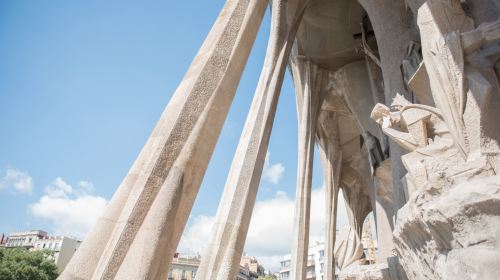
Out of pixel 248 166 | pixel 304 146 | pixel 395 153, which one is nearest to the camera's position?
pixel 395 153

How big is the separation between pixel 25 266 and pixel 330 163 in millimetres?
19764

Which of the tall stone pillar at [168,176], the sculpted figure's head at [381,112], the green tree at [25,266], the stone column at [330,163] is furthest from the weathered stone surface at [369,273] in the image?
the green tree at [25,266]

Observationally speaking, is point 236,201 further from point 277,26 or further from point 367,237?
point 367,237

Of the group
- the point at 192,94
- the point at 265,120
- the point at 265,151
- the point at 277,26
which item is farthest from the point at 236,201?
the point at 277,26

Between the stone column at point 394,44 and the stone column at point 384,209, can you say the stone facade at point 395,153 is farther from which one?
the stone column at point 384,209

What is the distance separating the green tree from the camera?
20719 mm

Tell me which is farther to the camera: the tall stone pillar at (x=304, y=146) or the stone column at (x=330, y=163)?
→ the stone column at (x=330, y=163)

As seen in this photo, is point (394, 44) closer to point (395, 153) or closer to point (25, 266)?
point (395, 153)

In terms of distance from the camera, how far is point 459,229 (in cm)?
269

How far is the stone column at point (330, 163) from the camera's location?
12377 mm

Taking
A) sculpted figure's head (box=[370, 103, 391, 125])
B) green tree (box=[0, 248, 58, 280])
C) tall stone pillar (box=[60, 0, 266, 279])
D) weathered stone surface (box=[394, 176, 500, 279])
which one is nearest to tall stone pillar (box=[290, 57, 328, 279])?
sculpted figure's head (box=[370, 103, 391, 125])

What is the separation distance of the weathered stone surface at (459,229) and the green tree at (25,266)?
952 inches


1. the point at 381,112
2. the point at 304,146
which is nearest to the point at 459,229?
the point at 381,112

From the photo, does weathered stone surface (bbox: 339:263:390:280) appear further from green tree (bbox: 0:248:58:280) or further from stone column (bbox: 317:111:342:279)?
green tree (bbox: 0:248:58:280)
